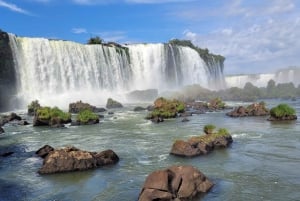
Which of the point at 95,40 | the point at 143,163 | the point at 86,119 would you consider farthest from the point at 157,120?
the point at 95,40

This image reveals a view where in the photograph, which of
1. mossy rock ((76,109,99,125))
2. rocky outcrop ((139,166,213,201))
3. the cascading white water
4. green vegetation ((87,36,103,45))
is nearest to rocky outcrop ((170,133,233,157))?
rocky outcrop ((139,166,213,201))

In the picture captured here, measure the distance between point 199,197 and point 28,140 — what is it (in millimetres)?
15278

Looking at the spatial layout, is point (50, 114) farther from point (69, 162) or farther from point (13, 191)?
point (13, 191)

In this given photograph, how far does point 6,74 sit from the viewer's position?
50625mm

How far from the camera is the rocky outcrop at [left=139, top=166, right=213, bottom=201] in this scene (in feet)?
40.8

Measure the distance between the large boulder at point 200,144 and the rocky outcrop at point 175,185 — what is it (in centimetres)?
541

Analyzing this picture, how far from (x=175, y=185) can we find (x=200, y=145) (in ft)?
25.0

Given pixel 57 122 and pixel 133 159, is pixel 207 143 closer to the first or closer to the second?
pixel 133 159

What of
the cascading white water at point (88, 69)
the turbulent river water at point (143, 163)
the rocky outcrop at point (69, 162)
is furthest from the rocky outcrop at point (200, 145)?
the cascading white water at point (88, 69)

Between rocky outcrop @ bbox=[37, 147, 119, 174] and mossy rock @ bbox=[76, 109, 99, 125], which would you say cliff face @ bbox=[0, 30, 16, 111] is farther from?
rocky outcrop @ bbox=[37, 147, 119, 174]

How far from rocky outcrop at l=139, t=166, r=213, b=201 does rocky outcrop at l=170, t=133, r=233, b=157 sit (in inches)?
212

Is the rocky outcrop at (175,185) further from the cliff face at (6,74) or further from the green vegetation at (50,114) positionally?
the cliff face at (6,74)

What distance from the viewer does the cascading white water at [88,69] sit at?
173ft

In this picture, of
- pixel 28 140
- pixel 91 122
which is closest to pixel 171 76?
pixel 91 122
